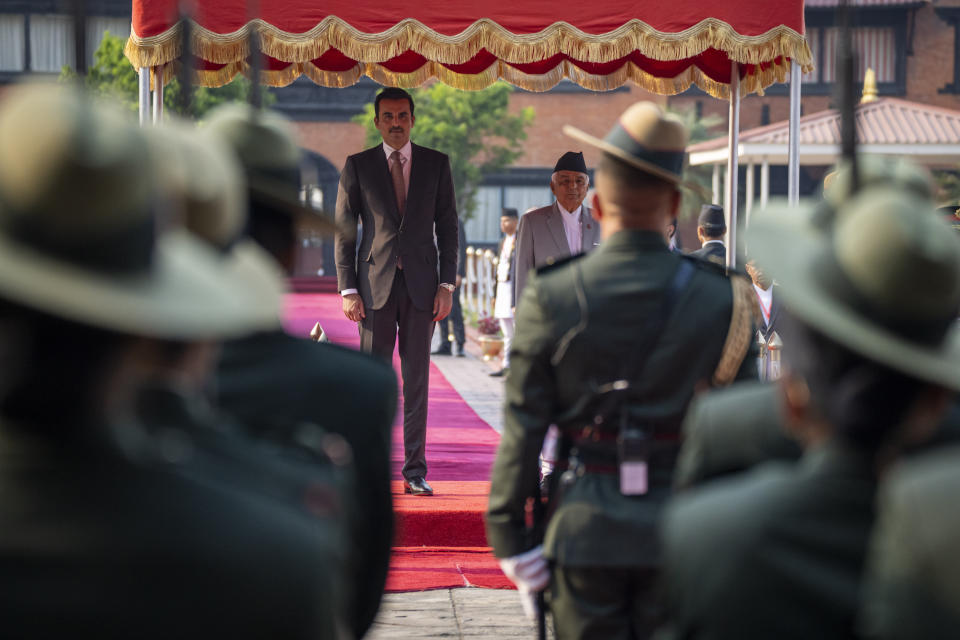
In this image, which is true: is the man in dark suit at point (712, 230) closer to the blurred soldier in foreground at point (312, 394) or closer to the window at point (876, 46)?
the blurred soldier in foreground at point (312, 394)

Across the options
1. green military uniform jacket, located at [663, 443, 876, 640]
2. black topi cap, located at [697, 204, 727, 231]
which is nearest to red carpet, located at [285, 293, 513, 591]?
black topi cap, located at [697, 204, 727, 231]

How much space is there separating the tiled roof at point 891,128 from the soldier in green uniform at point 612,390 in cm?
1832

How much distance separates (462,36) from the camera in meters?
7.19

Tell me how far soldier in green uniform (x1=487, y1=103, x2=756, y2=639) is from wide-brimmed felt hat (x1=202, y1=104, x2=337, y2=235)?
25.7 inches

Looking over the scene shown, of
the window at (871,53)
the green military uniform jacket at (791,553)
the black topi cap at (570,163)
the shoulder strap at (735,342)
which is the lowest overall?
the green military uniform jacket at (791,553)

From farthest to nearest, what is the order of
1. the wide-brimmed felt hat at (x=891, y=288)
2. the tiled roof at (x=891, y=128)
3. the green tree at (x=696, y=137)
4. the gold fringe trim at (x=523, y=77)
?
the green tree at (x=696, y=137) → the tiled roof at (x=891, y=128) → the gold fringe trim at (x=523, y=77) → the wide-brimmed felt hat at (x=891, y=288)

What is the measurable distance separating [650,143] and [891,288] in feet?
5.12

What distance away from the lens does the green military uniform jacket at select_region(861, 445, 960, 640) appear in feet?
4.66

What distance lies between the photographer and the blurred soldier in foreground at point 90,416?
1414mm

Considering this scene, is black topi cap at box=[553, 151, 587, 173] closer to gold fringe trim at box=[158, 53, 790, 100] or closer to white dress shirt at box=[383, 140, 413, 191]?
gold fringe trim at box=[158, 53, 790, 100]

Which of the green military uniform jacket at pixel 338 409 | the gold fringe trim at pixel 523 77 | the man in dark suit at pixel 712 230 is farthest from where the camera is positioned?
the man in dark suit at pixel 712 230

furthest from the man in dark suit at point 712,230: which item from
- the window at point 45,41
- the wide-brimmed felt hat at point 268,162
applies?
the window at point 45,41

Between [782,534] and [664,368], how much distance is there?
1350mm

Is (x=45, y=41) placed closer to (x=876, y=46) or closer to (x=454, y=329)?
(x=454, y=329)
